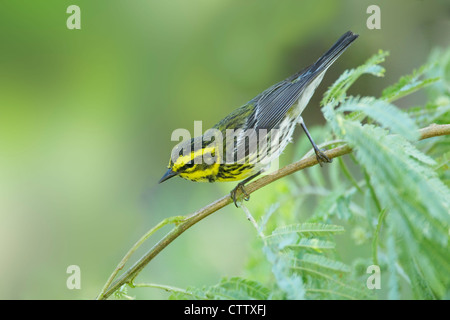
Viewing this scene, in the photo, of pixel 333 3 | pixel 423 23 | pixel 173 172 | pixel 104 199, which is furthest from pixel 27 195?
pixel 423 23

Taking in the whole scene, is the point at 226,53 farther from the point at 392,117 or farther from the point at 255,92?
the point at 392,117

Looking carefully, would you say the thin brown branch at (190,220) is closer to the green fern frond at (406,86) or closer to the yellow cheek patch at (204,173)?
the green fern frond at (406,86)

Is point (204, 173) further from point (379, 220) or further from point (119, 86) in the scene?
point (119, 86)

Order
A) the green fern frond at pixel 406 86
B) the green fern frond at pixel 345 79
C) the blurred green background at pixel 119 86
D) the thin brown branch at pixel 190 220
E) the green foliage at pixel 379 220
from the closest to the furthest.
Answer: the green foliage at pixel 379 220 < the thin brown branch at pixel 190 220 < the green fern frond at pixel 345 79 < the green fern frond at pixel 406 86 < the blurred green background at pixel 119 86

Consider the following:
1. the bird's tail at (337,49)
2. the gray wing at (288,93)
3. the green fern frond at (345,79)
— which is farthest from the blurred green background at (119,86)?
the green fern frond at (345,79)

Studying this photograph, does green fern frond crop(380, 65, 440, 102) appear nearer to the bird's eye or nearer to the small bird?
the small bird

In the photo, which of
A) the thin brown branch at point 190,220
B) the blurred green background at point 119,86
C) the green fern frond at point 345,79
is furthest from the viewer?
the blurred green background at point 119,86

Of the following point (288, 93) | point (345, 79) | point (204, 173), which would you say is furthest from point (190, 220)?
point (288, 93)
